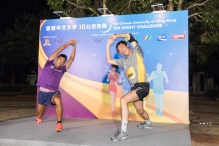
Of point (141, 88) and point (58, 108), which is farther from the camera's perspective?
point (58, 108)

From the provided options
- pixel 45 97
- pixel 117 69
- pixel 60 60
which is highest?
pixel 60 60

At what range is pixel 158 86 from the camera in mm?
6578

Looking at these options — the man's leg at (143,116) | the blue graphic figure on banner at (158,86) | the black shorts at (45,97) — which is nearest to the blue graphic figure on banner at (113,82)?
the blue graphic figure on banner at (158,86)

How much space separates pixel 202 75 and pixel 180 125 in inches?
1147

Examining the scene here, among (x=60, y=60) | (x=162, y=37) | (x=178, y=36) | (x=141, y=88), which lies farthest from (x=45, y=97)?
(x=178, y=36)

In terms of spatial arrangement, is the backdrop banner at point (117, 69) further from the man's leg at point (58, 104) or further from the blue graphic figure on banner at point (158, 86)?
the man's leg at point (58, 104)

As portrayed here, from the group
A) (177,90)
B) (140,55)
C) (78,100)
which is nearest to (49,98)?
(78,100)

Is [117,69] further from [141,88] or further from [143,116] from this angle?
[141,88]

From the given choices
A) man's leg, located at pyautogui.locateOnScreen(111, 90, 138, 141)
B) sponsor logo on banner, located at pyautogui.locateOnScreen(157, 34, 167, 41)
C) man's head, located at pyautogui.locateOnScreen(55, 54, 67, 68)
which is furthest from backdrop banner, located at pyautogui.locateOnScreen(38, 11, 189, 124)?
man's leg, located at pyautogui.locateOnScreen(111, 90, 138, 141)

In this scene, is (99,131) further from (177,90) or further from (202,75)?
(202,75)

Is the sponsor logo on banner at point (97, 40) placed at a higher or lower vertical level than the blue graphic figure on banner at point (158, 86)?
higher

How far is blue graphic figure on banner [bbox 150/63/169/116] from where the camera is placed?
6535 millimetres

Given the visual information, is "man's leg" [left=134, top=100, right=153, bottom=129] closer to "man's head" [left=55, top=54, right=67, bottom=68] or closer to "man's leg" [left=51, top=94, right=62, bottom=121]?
"man's leg" [left=51, top=94, right=62, bottom=121]

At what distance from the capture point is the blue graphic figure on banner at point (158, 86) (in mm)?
6535
